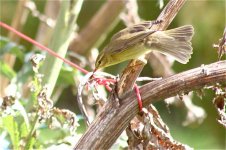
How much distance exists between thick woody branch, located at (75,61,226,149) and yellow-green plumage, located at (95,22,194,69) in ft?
0.19

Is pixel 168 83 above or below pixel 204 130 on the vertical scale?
below

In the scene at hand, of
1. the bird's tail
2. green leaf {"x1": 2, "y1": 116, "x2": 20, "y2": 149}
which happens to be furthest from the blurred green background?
the bird's tail

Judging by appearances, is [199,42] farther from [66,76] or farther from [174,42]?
[174,42]

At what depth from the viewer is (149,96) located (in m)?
0.65

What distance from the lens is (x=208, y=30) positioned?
8.66 feet

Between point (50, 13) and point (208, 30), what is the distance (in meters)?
1.37

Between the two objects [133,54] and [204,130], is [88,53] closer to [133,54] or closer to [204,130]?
[133,54]

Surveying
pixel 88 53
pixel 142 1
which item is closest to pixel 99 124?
pixel 88 53

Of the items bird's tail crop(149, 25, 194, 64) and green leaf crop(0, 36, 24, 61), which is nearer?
bird's tail crop(149, 25, 194, 64)

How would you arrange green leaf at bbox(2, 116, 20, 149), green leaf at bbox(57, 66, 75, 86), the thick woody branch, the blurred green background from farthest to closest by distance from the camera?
1. the blurred green background
2. green leaf at bbox(57, 66, 75, 86)
3. green leaf at bbox(2, 116, 20, 149)
4. the thick woody branch

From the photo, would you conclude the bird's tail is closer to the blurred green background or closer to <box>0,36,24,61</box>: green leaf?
<box>0,36,24,61</box>: green leaf

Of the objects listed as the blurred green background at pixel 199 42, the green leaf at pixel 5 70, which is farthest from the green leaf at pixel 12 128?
the blurred green background at pixel 199 42

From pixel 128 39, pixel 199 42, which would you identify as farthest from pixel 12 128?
pixel 199 42

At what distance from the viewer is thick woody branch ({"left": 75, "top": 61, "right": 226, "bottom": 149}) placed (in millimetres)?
635
